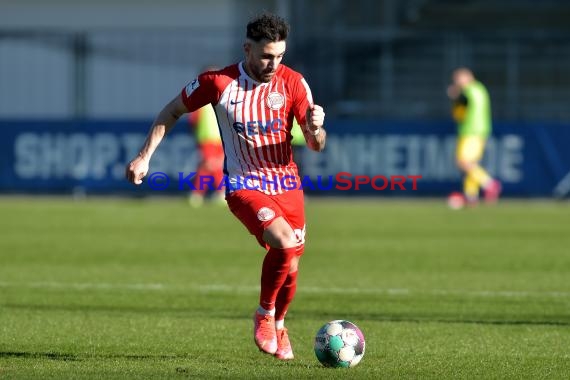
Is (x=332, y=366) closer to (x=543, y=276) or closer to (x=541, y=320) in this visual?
(x=541, y=320)

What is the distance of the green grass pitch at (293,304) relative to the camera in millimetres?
6961

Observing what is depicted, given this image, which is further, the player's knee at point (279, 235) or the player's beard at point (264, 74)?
the player's beard at point (264, 74)

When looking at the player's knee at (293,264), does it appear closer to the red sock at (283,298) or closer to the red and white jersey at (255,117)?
the red sock at (283,298)

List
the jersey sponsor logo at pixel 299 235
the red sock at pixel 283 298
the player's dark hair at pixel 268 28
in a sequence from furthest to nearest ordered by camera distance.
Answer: the red sock at pixel 283 298 → the jersey sponsor logo at pixel 299 235 → the player's dark hair at pixel 268 28

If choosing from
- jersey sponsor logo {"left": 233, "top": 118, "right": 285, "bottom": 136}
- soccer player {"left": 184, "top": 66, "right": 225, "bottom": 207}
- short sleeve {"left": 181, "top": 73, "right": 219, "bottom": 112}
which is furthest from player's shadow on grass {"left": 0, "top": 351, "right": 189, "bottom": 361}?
soccer player {"left": 184, "top": 66, "right": 225, "bottom": 207}

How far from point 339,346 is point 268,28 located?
1872 mm

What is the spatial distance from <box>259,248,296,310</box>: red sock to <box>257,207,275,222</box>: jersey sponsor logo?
20 cm

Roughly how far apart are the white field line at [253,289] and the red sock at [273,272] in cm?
335

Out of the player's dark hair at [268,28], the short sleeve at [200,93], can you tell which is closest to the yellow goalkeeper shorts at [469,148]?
the short sleeve at [200,93]

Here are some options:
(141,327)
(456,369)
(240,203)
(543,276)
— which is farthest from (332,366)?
(543,276)

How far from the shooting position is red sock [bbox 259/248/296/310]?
7.23 metres

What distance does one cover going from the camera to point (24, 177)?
24750 millimetres

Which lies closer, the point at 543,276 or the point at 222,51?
the point at 543,276

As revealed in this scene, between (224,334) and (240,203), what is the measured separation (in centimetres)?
127
